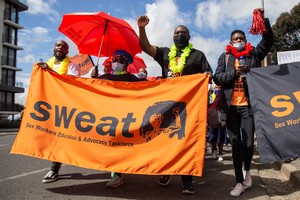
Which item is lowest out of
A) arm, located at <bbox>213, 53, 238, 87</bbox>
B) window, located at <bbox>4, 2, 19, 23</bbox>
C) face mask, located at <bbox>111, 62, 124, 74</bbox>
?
arm, located at <bbox>213, 53, 238, 87</bbox>

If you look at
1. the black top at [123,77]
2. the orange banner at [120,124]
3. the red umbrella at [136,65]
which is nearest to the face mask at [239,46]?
the orange banner at [120,124]

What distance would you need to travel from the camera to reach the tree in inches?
1083

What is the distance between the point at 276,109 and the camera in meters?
3.97

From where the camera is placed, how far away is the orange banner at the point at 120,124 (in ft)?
13.0

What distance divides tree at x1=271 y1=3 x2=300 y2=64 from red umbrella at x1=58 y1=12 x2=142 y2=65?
24.3 m

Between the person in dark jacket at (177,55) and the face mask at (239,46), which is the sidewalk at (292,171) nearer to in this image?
the person in dark jacket at (177,55)

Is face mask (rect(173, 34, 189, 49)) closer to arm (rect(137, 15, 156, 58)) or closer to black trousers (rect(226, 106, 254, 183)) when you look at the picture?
arm (rect(137, 15, 156, 58))

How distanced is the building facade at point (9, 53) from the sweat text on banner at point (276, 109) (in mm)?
45994

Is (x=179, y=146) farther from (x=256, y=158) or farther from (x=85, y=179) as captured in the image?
(x=256, y=158)

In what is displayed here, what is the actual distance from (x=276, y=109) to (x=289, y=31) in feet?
88.2

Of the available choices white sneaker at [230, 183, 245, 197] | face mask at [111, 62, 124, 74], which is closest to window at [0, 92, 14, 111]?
face mask at [111, 62, 124, 74]

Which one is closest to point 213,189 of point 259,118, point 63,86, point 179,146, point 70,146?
point 179,146

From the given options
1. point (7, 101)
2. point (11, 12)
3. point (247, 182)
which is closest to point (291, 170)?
point (247, 182)

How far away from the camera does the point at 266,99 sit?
13.2 ft
